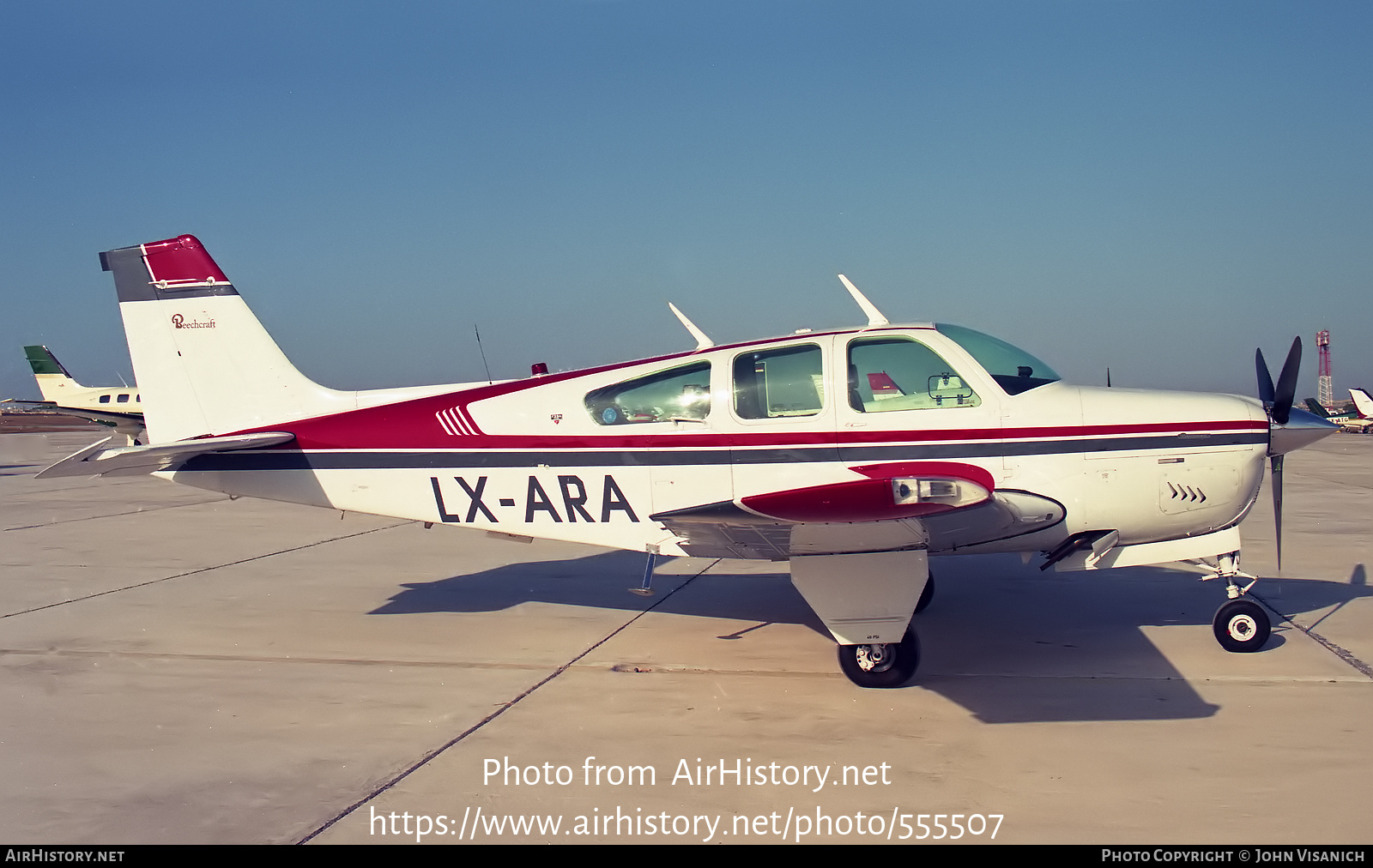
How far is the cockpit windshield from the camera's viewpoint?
6055 millimetres

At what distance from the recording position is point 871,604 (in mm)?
5668

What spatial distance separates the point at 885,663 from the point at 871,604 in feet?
1.27

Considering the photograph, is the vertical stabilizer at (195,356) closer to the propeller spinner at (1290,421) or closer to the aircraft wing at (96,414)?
the propeller spinner at (1290,421)

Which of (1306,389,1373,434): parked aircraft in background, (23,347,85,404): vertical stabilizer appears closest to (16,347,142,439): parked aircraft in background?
(23,347,85,404): vertical stabilizer

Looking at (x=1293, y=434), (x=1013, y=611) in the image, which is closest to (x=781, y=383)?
(x=1013, y=611)

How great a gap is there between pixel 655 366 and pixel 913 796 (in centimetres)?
329

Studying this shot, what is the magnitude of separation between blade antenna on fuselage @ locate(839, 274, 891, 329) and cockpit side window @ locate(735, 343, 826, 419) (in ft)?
1.72

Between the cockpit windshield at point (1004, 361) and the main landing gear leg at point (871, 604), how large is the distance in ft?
4.11

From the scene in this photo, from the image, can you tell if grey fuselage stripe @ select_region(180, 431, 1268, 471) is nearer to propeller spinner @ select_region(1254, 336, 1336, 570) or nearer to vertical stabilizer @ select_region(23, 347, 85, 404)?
propeller spinner @ select_region(1254, 336, 1336, 570)

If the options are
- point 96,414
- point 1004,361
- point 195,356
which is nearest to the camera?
point 1004,361

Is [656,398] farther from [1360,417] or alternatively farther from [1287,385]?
[1360,417]

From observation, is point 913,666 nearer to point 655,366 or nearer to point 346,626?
point 655,366

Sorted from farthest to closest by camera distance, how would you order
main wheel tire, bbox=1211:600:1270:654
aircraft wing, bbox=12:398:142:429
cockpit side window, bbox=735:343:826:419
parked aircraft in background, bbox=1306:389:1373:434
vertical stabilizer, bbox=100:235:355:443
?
1. parked aircraft in background, bbox=1306:389:1373:434
2. aircraft wing, bbox=12:398:142:429
3. vertical stabilizer, bbox=100:235:355:443
4. main wheel tire, bbox=1211:600:1270:654
5. cockpit side window, bbox=735:343:826:419

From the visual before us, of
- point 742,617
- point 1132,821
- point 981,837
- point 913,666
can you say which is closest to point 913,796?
point 981,837
